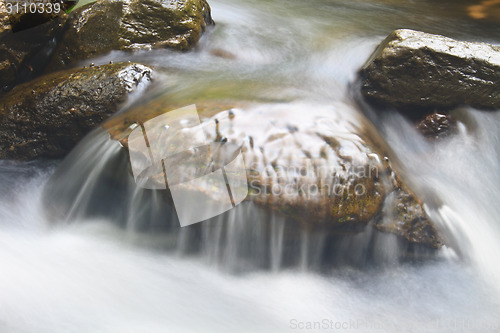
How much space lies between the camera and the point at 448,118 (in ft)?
14.4

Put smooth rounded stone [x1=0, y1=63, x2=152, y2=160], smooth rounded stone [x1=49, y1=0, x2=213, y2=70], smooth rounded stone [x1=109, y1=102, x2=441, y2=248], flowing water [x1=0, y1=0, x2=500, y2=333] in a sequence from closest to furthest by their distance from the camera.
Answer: flowing water [x1=0, y1=0, x2=500, y2=333] → smooth rounded stone [x1=109, y1=102, x2=441, y2=248] → smooth rounded stone [x1=0, y1=63, x2=152, y2=160] → smooth rounded stone [x1=49, y1=0, x2=213, y2=70]

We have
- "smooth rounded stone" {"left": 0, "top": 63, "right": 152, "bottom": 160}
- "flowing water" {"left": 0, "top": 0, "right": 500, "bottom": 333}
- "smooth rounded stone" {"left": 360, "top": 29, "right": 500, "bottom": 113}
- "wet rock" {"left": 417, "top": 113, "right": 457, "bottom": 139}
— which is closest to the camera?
"flowing water" {"left": 0, "top": 0, "right": 500, "bottom": 333}

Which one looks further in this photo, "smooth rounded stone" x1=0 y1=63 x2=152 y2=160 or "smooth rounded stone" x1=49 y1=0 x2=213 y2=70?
"smooth rounded stone" x1=49 y1=0 x2=213 y2=70

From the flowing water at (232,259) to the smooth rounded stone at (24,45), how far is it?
650 mm

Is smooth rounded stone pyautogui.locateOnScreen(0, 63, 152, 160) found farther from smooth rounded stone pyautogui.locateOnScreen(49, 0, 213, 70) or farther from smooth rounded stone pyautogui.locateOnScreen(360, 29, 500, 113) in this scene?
smooth rounded stone pyautogui.locateOnScreen(360, 29, 500, 113)

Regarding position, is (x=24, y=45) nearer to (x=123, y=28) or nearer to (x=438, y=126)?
(x=123, y=28)

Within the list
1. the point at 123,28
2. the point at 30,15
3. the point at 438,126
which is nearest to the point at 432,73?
the point at 438,126

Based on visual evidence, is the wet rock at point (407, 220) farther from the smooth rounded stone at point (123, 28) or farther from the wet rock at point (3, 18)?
the wet rock at point (3, 18)

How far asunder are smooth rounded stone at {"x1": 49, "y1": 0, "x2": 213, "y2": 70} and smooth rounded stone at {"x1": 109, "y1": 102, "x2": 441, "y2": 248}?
137cm

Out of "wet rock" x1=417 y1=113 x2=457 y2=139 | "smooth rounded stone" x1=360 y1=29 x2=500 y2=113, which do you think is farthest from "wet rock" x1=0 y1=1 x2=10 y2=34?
"wet rock" x1=417 y1=113 x2=457 y2=139

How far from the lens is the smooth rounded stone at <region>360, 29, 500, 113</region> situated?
4094 mm

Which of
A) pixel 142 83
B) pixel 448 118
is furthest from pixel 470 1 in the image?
pixel 142 83

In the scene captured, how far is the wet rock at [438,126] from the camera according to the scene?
14.3 ft

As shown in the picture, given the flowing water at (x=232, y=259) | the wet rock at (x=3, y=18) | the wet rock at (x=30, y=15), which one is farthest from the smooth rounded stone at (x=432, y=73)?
the wet rock at (x=3, y=18)
